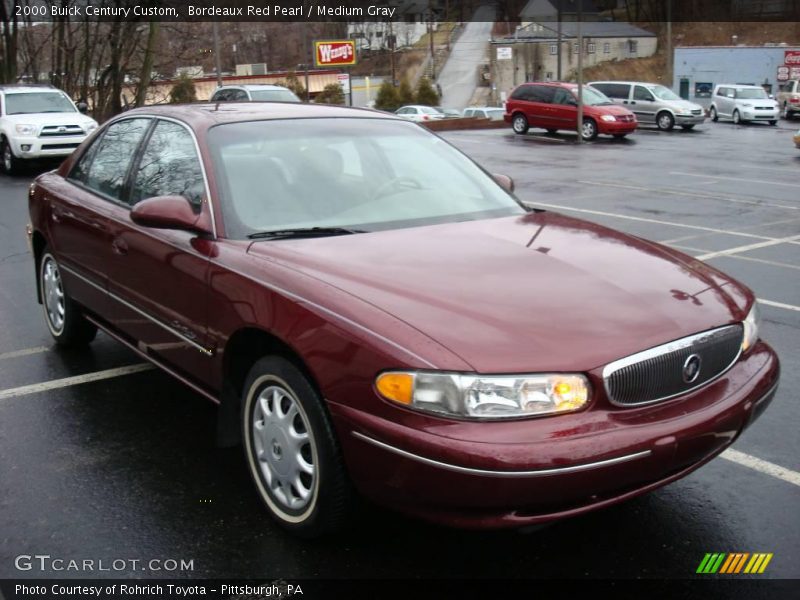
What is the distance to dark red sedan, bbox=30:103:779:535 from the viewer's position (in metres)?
2.82

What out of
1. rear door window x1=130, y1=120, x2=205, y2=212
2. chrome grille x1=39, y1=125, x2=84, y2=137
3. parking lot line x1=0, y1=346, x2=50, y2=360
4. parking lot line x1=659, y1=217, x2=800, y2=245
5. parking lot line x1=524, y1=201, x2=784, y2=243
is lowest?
parking lot line x1=0, y1=346, x2=50, y2=360

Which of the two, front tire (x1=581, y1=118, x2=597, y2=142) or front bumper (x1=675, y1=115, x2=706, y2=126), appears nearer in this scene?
front tire (x1=581, y1=118, x2=597, y2=142)

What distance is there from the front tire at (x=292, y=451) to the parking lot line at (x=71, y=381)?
2.09 metres

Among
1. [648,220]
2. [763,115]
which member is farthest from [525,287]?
[763,115]

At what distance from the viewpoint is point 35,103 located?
1888cm

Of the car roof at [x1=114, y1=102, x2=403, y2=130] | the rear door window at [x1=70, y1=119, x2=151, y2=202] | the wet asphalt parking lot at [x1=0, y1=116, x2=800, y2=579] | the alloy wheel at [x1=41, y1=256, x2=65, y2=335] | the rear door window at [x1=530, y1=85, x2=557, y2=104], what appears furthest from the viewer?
the rear door window at [x1=530, y1=85, x2=557, y2=104]

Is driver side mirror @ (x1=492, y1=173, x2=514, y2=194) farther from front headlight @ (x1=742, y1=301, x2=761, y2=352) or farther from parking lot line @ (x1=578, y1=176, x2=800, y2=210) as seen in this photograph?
parking lot line @ (x1=578, y1=176, x2=800, y2=210)

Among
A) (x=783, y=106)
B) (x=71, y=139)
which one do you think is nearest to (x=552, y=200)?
(x=71, y=139)

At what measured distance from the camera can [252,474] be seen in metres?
3.63

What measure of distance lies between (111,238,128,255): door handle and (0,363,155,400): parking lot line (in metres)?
1.04

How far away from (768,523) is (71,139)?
1697 centimetres

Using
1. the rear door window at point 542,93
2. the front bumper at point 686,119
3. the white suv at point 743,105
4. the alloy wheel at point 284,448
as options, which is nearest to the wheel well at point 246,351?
the alloy wheel at point 284,448

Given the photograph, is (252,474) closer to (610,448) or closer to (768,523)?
(610,448)

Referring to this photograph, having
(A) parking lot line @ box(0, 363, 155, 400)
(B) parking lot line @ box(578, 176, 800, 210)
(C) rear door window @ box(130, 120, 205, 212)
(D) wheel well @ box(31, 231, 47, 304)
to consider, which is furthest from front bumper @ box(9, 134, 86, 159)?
(C) rear door window @ box(130, 120, 205, 212)
